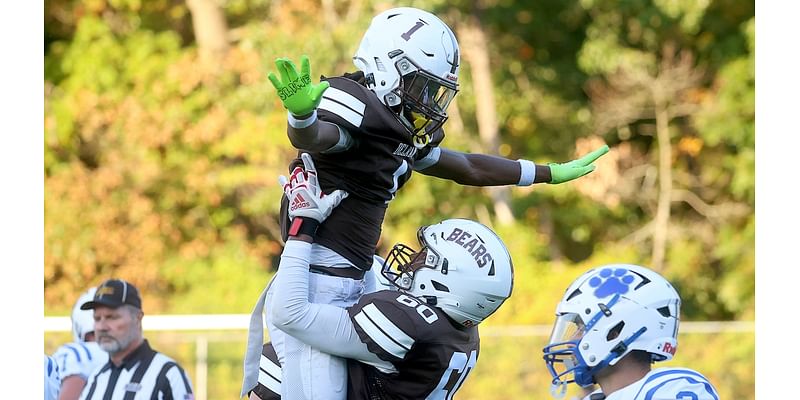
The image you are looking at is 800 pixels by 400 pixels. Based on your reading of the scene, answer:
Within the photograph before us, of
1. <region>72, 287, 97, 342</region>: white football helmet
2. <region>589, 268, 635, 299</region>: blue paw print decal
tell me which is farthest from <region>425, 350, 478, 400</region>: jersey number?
<region>72, 287, 97, 342</region>: white football helmet

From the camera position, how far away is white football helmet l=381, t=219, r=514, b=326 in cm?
405

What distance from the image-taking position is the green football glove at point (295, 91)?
3795 millimetres

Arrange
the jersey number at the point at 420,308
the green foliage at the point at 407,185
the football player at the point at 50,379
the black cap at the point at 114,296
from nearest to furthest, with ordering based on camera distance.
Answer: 1. the jersey number at the point at 420,308
2. the football player at the point at 50,379
3. the black cap at the point at 114,296
4. the green foliage at the point at 407,185

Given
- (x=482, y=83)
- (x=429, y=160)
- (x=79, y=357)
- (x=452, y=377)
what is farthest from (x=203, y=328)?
(x=452, y=377)

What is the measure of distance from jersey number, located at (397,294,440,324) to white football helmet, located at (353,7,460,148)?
0.59 m

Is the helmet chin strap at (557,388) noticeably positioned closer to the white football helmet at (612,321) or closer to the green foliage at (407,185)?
the white football helmet at (612,321)

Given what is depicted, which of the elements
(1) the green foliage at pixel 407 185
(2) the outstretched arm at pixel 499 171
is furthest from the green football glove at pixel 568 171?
(1) the green foliage at pixel 407 185

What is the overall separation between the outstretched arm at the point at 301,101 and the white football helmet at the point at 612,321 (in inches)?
39.1

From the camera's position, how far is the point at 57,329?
10.7m

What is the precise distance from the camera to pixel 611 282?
3939mm

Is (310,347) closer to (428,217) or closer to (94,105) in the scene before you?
(428,217)

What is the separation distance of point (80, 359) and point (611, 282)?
13.4ft

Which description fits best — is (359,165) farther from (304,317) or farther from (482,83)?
(482,83)

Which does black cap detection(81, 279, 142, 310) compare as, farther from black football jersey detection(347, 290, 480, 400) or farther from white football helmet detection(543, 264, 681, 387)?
white football helmet detection(543, 264, 681, 387)
